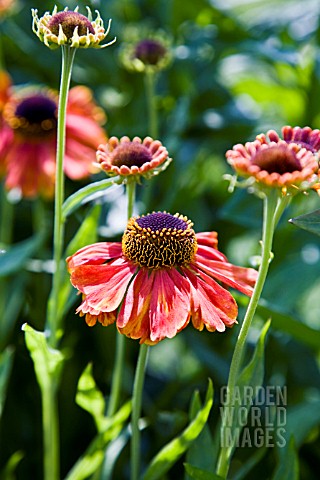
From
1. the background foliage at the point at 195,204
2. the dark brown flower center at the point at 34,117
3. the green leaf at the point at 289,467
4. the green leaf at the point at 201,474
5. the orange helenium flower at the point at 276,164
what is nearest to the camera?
the orange helenium flower at the point at 276,164

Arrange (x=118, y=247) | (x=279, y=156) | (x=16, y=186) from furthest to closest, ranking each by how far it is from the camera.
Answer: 1. (x=16, y=186)
2. (x=118, y=247)
3. (x=279, y=156)

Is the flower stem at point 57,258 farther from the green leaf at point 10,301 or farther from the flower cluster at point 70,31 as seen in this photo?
the green leaf at point 10,301

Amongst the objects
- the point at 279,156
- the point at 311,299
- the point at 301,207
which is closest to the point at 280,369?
the point at 301,207

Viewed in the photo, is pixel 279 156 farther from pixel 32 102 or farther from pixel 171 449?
pixel 32 102

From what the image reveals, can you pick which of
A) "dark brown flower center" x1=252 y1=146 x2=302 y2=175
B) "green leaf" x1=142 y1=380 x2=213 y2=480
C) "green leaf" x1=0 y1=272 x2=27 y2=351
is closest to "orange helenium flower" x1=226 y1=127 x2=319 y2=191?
"dark brown flower center" x1=252 y1=146 x2=302 y2=175

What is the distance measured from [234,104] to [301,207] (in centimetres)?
32

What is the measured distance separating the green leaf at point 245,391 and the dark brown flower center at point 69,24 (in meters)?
0.26

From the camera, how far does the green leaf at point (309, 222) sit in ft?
1.69

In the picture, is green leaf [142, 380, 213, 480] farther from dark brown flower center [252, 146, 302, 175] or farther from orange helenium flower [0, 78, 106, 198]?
orange helenium flower [0, 78, 106, 198]

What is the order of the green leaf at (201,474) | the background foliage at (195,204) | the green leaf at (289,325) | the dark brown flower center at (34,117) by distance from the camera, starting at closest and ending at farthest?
the green leaf at (201,474) < the green leaf at (289,325) < the background foliage at (195,204) < the dark brown flower center at (34,117)

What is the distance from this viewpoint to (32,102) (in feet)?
3.56

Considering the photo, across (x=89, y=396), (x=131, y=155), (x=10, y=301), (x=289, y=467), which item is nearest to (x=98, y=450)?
(x=89, y=396)

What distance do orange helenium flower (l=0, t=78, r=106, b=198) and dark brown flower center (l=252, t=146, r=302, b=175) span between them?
53cm

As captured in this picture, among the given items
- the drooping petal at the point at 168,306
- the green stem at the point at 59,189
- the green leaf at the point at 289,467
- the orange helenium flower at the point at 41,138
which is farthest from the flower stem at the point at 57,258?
the orange helenium flower at the point at 41,138
